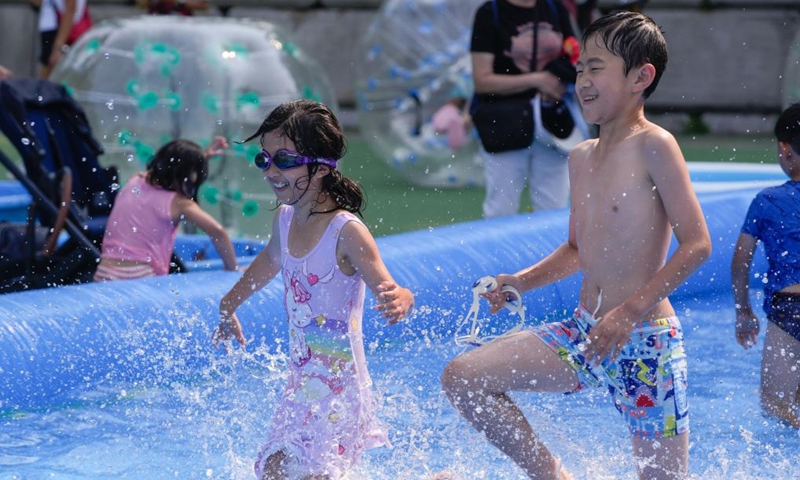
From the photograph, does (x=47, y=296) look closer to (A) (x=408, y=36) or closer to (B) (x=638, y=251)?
(B) (x=638, y=251)

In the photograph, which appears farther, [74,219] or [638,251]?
[74,219]

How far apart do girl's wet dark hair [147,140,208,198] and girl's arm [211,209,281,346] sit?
1.99 metres

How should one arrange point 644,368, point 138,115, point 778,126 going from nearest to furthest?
point 644,368 < point 778,126 < point 138,115

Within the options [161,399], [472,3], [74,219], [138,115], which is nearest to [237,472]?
[161,399]

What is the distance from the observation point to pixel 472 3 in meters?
9.12

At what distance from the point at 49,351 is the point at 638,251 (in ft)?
6.76

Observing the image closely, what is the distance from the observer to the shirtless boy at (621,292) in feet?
9.38

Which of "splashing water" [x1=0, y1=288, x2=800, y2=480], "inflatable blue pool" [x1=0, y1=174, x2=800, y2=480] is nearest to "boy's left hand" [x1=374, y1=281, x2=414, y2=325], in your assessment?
"splashing water" [x1=0, y1=288, x2=800, y2=480]

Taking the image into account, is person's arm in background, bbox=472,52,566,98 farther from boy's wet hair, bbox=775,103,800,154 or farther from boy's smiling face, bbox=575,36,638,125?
boy's smiling face, bbox=575,36,638,125

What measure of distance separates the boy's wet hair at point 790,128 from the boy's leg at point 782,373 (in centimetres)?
57

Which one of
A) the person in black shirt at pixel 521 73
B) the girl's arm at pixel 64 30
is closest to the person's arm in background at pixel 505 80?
the person in black shirt at pixel 521 73

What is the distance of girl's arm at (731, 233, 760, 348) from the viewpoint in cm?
380

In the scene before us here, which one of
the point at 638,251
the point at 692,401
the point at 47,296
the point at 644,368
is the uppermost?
the point at 638,251

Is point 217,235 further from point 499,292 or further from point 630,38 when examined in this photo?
point 630,38
